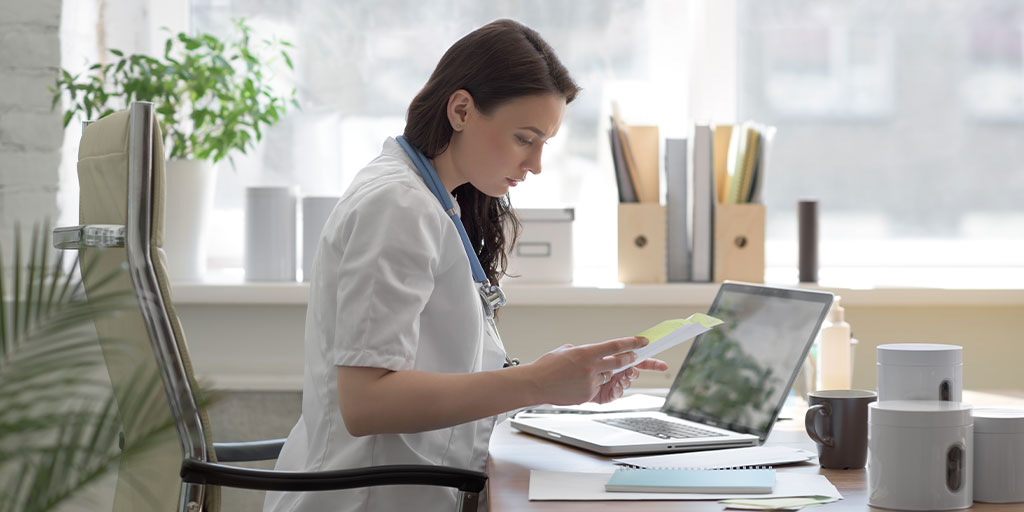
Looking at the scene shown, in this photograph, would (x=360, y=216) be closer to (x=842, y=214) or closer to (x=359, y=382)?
(x=359, y=382)

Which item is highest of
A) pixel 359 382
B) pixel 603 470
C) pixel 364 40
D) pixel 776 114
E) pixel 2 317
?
pixel 364 40

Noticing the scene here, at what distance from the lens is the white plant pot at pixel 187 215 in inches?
86.3

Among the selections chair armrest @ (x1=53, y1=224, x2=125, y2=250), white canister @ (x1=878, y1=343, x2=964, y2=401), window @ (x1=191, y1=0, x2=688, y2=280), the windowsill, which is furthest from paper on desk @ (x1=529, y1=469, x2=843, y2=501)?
window @ (x1=191, y1=0, x2=688, y2=280)

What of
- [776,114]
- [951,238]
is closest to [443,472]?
[776,114]

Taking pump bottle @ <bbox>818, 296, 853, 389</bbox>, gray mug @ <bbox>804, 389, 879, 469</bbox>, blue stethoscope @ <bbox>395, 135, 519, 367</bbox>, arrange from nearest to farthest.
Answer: gray mug @ <bbox>804, 389, 879, 469</bbox>
blue stethoscope @ <bbox>395, 135, 519, 367</bbox>
pump bottle @ <bbox>818, 296, 853, 389</bbox>

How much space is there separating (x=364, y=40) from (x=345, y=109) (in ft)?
0.58

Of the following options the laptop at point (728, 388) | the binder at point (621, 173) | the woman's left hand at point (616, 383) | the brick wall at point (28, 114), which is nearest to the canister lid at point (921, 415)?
the laptop at point (728, 388)

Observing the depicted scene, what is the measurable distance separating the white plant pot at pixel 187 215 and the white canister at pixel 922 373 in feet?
5.16

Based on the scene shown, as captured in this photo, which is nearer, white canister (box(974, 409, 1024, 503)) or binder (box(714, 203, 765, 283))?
white canister (box(974, 409, 1024, 503))

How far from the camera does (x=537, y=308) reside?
225cm

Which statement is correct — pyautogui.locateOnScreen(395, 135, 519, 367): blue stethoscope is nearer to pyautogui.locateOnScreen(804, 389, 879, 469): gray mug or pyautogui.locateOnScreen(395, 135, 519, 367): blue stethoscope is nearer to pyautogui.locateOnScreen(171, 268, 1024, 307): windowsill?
pyautogui.locateOnScreen(804, 389, 879, 469): gray mug

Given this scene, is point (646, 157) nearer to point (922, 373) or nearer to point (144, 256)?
point (922, 373)

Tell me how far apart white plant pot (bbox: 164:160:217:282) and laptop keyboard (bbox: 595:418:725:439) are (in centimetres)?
116

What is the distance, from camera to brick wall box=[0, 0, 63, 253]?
7.39 ft
